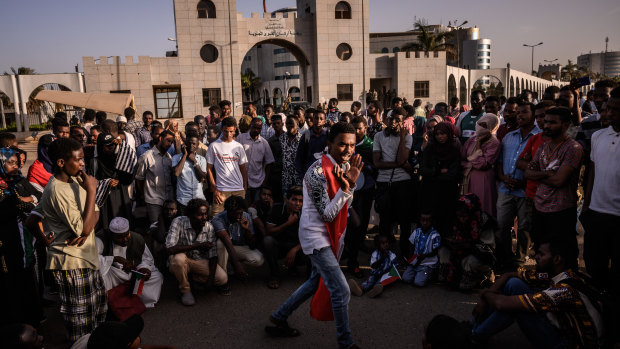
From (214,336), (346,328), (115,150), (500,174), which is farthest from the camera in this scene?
(115,150)

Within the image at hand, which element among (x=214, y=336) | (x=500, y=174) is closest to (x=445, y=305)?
(x=500, y=174)

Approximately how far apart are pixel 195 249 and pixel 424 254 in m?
2.67

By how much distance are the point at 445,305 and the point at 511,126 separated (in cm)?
284

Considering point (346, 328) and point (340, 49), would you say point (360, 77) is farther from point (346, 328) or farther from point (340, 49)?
point (346, 328)

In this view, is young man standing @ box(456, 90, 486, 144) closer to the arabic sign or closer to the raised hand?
the raised hand

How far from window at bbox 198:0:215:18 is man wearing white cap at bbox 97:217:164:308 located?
22940mm

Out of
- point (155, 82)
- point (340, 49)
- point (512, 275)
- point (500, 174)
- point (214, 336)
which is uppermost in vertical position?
point (340, 49)

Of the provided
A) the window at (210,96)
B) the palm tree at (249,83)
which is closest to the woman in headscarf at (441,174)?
the window at (210,96)

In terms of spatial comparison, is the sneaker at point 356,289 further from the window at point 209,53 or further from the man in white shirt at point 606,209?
the window at point 209,53

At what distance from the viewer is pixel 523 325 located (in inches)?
123

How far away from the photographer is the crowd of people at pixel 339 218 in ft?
10.3

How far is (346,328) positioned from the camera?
10.7ft

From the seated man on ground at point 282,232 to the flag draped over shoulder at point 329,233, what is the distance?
1481mm

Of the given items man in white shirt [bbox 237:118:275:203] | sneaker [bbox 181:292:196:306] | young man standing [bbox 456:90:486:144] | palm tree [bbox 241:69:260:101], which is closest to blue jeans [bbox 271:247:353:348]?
sneaker [bbox 181:292:196:306]
